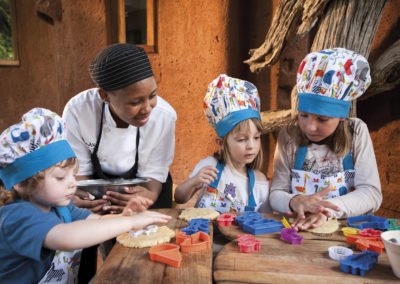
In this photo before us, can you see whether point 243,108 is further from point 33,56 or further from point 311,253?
point 33,56

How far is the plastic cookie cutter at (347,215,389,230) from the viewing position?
1590 millimetres

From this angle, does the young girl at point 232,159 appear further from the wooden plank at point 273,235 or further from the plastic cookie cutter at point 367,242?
the plastic cookie cutter at point 367,242

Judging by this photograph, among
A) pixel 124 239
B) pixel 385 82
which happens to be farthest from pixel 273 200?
pixel 385 82

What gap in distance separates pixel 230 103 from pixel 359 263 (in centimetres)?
108

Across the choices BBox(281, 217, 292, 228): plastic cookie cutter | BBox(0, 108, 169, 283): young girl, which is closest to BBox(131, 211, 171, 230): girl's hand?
BBox(0, 108, 169, 283): young girl

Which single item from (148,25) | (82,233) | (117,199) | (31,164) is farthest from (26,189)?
(148,25)

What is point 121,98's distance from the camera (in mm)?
2021

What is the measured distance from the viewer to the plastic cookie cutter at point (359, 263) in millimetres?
1202

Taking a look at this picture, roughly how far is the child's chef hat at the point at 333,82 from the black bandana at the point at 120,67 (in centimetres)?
82

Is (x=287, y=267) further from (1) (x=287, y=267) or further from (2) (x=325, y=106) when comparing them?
(2) (x=325, y=106)

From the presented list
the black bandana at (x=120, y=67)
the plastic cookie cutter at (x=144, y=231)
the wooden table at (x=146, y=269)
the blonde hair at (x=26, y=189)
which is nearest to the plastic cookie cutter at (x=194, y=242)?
the wooden table at (x=146, y=269)

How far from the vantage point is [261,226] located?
155 cm

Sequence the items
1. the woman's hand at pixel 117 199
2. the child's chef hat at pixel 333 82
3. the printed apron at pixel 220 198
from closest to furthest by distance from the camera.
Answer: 1. the child's chef hat at pixel 333 82
2. the woman's hand at pixel 117 199
3. the printed apron at pixel 220 198

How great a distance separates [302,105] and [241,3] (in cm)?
254
